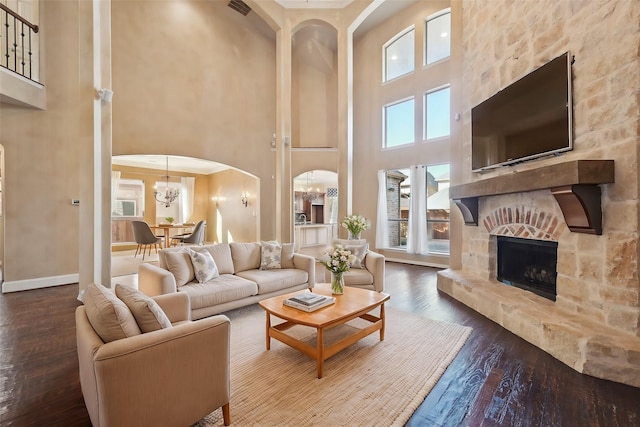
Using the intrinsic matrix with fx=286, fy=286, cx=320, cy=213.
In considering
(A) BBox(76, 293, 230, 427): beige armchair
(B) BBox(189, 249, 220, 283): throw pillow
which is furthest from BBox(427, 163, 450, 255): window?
(A) BBox(76, 293, 230, 427): beige armchair

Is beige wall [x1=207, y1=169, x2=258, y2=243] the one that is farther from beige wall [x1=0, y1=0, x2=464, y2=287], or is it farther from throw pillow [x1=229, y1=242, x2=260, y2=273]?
throw pillow [x1=229, y1=242, x2=260, y2=273]

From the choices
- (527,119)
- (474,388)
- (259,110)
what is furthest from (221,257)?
(259,110)

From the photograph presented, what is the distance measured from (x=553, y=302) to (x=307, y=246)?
20.6 ft

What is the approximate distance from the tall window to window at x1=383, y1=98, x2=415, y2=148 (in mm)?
777

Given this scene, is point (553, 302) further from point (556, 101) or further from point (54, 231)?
point (54, 231)

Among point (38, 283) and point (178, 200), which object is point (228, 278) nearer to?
point (38, 283)

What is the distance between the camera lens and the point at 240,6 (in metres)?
6.53

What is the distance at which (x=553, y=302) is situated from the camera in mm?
3000

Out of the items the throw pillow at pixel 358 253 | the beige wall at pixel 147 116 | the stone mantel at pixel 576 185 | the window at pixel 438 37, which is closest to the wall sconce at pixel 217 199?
the beige wall at pixel 147 116

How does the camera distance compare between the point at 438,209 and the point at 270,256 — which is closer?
the point at 270,256

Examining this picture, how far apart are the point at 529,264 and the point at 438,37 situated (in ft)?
18.3

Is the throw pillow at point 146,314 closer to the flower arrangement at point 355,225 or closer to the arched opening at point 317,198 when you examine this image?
the flower arrangement at point 355,225

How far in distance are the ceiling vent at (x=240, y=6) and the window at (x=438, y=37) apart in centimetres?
422

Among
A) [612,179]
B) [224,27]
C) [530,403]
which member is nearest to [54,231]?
[224,27]
